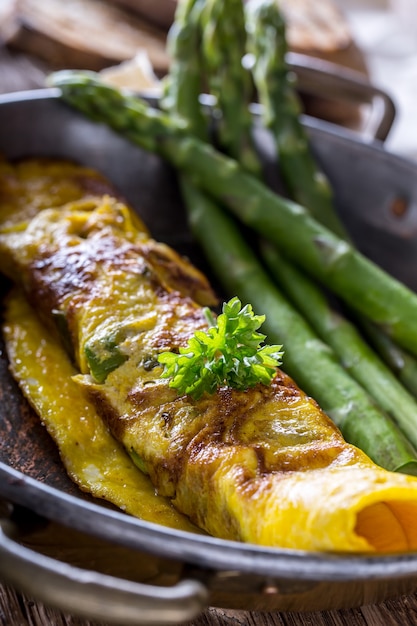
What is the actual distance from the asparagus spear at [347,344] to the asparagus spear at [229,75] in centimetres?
66

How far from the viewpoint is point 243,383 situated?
240 cm

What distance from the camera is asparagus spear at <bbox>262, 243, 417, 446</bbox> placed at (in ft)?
9.67

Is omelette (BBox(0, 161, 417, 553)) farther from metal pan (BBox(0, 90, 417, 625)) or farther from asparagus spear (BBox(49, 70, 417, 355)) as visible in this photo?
asparagus spear (BBox(49, 70, 417, 355))

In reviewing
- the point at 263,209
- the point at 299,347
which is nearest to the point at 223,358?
the point at 299,347

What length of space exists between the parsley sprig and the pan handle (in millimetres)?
722

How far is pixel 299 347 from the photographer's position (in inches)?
123

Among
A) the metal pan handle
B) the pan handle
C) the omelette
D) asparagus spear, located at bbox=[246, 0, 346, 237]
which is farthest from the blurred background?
the pan handle

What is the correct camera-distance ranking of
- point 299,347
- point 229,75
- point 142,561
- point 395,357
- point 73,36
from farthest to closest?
point 73,36 < point 229,75 < point 395,357 < point 299,347 < point 142,561

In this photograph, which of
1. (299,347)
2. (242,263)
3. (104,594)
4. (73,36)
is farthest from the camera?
(73,36)

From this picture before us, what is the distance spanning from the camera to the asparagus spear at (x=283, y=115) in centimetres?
396

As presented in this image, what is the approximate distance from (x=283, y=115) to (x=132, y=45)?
196 centimetres

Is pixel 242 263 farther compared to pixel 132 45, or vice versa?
pixel 132 45

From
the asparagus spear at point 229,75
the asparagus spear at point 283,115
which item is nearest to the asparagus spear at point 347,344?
the asparagus spear at point 283,115

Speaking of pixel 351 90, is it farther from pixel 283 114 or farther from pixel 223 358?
pixel 223 358
